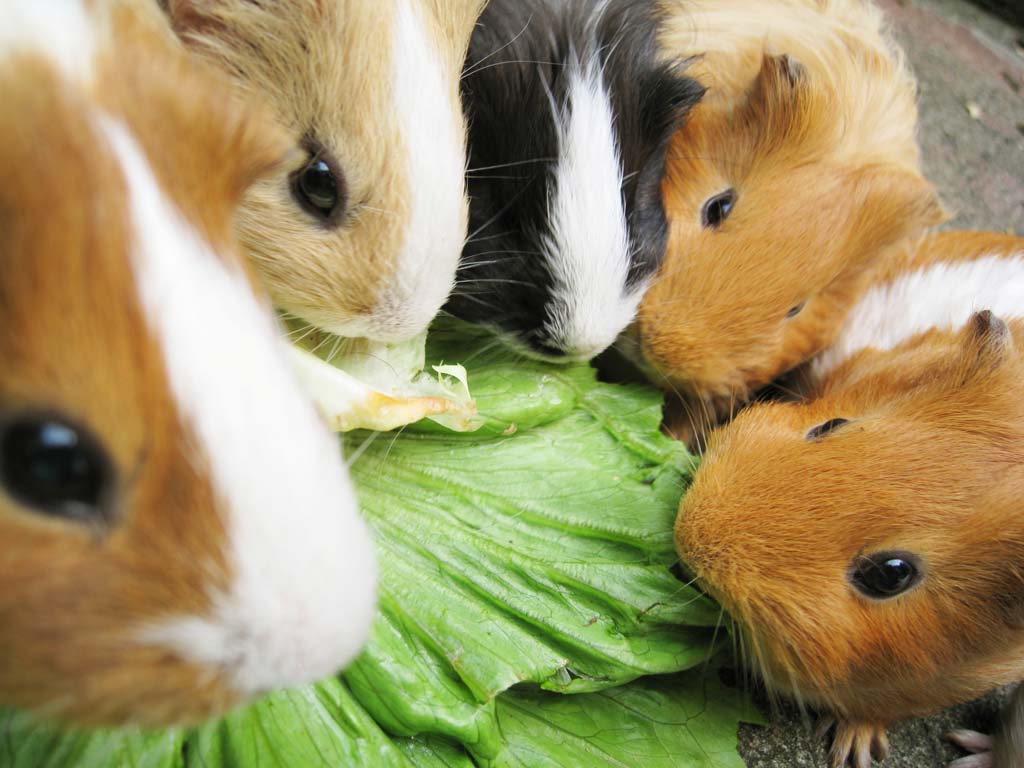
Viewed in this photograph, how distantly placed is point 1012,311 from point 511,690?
1610 mm

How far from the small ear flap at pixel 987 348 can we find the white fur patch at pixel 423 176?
1.06m

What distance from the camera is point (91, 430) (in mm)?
668

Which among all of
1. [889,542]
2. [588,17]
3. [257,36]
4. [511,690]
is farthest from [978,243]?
[257,36]

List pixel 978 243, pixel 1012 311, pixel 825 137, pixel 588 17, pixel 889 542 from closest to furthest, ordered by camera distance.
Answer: pixel 889 542
pixel 588 17
pixel 825 137
pixel 1012 311
pixel 978 243

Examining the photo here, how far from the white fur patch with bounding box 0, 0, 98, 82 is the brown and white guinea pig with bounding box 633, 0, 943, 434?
1197mm

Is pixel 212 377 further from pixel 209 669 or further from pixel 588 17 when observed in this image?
pixel 588 17

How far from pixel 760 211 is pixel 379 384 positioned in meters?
1.00

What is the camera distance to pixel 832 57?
83.5 inches

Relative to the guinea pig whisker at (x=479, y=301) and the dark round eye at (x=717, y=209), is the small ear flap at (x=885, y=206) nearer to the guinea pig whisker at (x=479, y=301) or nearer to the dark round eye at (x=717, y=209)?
the dark round eye at (x=717, y=209)

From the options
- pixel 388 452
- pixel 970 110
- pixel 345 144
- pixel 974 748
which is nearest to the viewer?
pixel 345 144

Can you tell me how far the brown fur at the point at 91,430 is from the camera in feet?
2.17

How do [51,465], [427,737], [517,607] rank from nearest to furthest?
[51,465]
[427,737]
[517,607]

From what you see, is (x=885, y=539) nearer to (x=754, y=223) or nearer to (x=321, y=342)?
(x=754, y=223)

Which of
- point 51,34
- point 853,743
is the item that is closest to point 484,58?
point 51,34
